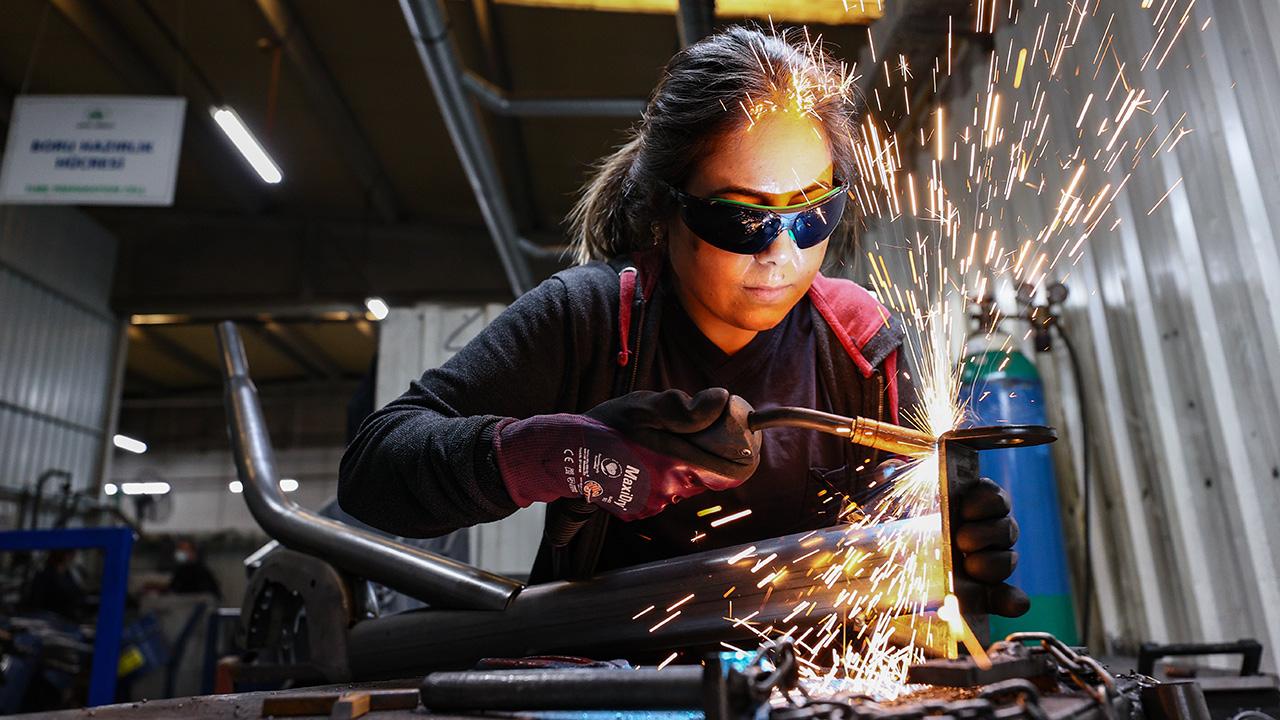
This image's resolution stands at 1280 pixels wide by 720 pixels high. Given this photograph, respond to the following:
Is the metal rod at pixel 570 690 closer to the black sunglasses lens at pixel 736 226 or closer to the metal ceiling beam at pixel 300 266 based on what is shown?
the black sunglasses lens at pixel 736 226

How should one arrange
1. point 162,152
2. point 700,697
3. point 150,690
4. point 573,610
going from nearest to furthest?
point 700,697, point 573,610, point 162,152, point 150,690

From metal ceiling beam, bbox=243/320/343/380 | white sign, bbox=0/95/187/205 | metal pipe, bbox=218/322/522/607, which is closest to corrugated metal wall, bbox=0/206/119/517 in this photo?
metal ceiling beam, bbox=243/320/343/380

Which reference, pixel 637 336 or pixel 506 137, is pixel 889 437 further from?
pixel 506 137

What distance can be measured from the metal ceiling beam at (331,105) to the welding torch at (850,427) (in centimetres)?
714

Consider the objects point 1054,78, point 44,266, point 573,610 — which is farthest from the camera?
point 44,266

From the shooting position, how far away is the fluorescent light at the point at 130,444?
17.4 meters

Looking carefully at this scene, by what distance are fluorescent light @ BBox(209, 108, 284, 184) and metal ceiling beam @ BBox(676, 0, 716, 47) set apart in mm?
4405

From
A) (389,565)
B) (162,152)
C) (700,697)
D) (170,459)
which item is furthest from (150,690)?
(170,459)

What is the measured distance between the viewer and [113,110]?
5973mm

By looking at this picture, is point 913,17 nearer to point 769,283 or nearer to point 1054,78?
Result: point 1054,78

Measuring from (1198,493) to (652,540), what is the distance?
222cm

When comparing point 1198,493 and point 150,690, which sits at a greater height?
point 1198,493

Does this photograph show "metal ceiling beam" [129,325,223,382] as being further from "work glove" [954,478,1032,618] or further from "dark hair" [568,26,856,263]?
"work glove" [954,478,1032,618]

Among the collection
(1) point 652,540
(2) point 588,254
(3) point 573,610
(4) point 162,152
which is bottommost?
(3) point 573,610
